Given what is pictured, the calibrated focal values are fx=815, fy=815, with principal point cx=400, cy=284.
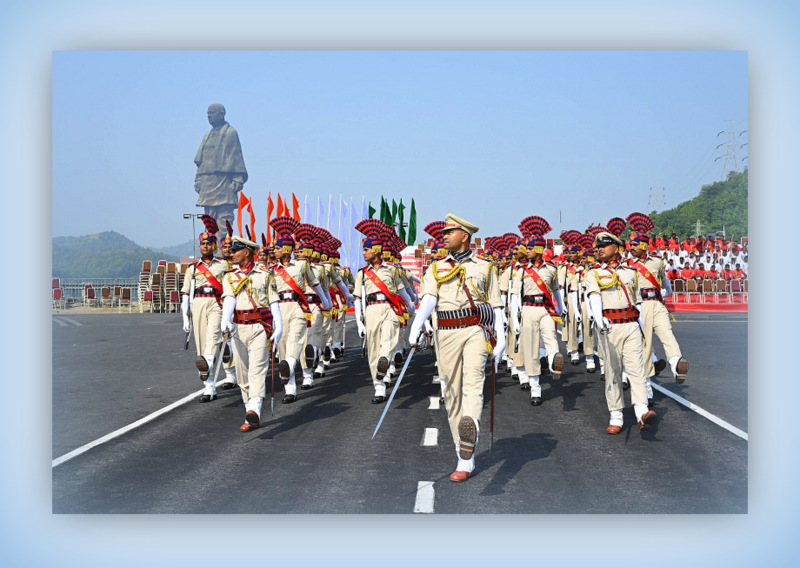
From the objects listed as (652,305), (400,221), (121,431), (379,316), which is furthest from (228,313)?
(400,221)

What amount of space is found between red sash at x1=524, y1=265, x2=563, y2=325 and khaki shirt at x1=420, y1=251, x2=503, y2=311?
4.83 m

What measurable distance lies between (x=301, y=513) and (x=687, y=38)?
237 inches

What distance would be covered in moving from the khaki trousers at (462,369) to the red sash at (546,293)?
195 inches

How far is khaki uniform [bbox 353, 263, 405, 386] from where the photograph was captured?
40.6 feet

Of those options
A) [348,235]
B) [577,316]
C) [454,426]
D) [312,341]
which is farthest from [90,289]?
[454,426]

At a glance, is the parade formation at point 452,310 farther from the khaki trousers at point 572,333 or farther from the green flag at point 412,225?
the green flag at point 412,225

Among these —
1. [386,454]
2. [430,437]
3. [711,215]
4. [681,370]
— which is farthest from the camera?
[711,215]

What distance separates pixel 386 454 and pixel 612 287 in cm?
341

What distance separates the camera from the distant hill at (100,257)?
5009cm

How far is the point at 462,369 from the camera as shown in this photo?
7.96 m

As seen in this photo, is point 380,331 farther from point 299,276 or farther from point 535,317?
point 535,317

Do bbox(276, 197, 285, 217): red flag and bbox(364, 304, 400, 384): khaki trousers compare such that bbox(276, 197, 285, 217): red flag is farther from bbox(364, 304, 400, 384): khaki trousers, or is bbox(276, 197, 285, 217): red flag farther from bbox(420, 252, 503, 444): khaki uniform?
bbox(420, 252, 503, 444): khaki uniform

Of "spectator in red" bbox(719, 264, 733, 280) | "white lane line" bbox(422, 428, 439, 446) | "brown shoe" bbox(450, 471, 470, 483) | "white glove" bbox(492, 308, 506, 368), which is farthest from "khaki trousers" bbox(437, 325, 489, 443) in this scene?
"spectator in red" bbox(719, 264, 733, 280)

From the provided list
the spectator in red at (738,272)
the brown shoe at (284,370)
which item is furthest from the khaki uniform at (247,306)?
the spectator in red at (738,272)
